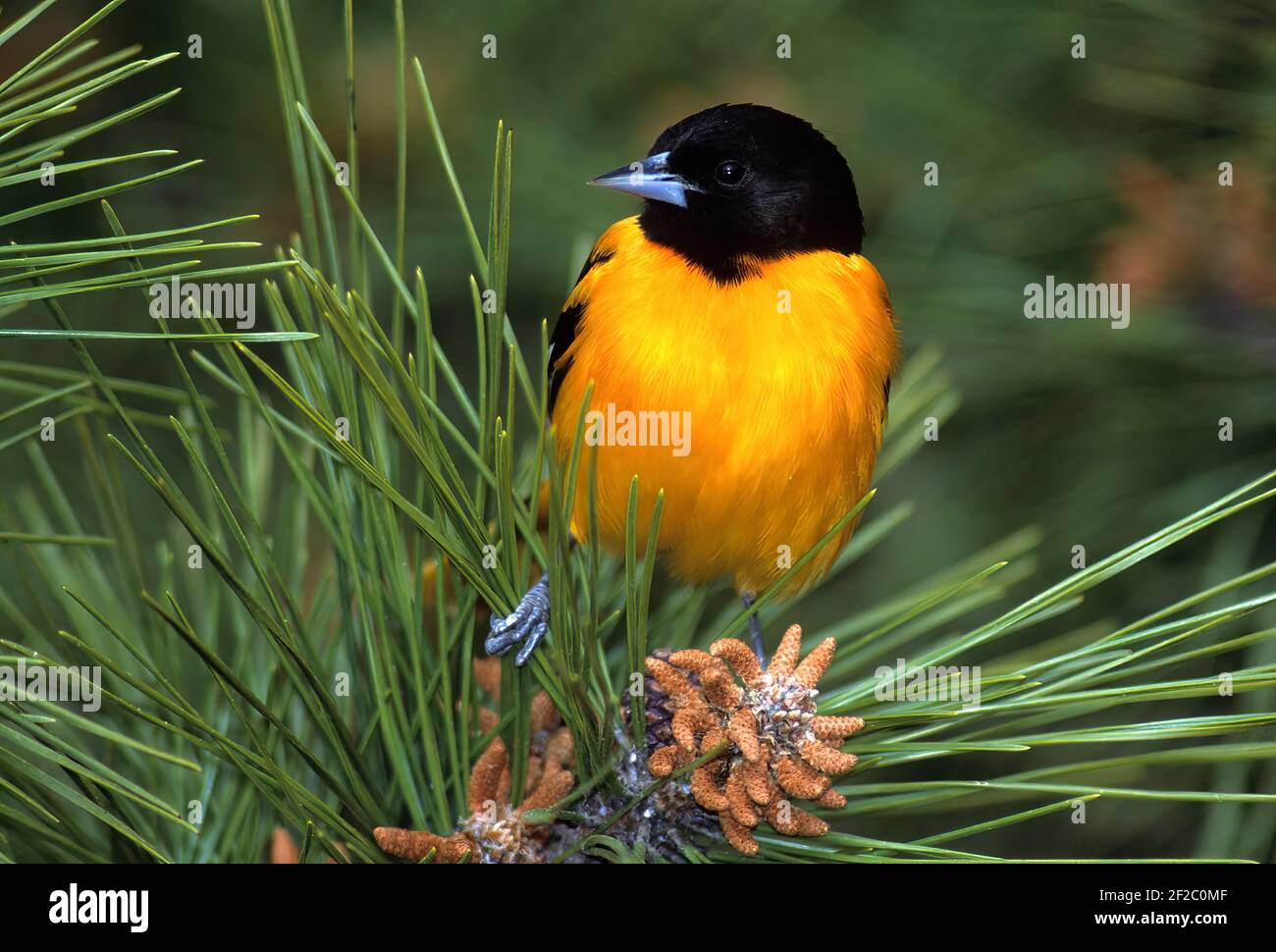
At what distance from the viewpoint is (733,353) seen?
236 centimetres

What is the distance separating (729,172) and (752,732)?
59.2 inches

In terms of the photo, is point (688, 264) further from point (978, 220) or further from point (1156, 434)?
point (1156, 434)

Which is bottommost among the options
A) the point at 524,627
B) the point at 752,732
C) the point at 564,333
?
the point at 752,732

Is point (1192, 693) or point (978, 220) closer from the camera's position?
point (1192, 693)

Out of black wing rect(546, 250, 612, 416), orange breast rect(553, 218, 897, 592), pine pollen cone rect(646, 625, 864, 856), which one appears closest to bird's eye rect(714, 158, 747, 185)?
orange breast rect(553, 218, 897, 592)

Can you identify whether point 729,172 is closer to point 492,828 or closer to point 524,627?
point 524,627

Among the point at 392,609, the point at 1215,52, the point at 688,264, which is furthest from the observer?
the point at 688,264

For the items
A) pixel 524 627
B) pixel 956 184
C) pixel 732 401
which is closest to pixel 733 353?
pixel 732 401

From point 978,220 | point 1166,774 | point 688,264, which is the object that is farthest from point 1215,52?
point 1166,774

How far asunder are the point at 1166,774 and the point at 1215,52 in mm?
1380

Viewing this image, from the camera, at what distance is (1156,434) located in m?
2.41

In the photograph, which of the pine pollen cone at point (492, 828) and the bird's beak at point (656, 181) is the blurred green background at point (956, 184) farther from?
the pine pollen cone at point (492, 828)

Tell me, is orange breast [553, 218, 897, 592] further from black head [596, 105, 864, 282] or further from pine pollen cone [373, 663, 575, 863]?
pine pollen cone [373, 663, 575, 863]

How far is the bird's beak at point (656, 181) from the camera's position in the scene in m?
2.46
